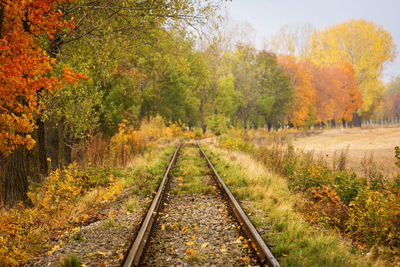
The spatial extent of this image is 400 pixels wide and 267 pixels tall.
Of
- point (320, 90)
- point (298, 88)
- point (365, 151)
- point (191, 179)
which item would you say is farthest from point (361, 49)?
point (191, 179)

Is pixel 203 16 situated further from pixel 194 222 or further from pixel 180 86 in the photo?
pixel 180 86

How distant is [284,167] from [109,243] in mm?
7413

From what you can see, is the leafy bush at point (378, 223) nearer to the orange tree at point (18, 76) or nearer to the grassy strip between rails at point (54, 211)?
the grassy strip between rails at point (54, 211)

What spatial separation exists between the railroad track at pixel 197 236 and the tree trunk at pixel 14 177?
11.2 feet

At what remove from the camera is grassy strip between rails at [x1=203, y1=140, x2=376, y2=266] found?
3.83 metres

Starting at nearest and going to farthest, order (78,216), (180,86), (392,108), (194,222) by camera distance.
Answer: (194,222) → (78,216) → (180,86) → (392,108)

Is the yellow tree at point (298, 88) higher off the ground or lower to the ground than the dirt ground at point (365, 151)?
higher

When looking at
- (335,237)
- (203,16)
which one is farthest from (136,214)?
(203,16)

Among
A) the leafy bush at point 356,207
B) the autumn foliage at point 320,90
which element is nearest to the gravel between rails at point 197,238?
the leafy bush at point 356,207

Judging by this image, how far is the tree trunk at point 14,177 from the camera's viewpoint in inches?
261

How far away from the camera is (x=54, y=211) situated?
5824 mm

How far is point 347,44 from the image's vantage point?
2009 inches

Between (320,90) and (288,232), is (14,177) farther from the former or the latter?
(320,90)

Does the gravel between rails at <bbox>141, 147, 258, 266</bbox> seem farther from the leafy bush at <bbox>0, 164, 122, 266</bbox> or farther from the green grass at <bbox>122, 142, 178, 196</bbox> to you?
the leafy bush at <bbox>0, 164, 122, 266</bbox>
